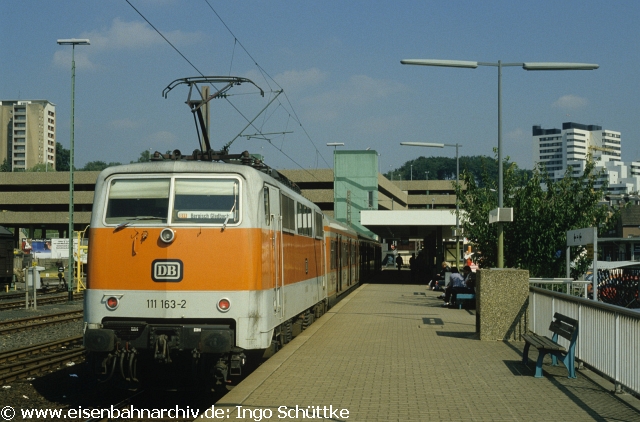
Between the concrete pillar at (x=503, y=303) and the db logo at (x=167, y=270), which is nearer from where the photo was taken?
the db logo at (x=167, y=270)

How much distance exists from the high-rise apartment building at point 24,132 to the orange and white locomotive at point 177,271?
18753 centimetres

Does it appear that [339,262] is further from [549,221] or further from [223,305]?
[223,305]

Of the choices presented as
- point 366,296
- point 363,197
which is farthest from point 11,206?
point 366,296

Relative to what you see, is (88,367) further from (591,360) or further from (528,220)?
(528,220)

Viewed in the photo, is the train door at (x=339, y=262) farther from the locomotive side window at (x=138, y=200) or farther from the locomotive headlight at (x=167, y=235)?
the locomotive headlight at (x=167, y=235)

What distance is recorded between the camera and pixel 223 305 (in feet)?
33.6

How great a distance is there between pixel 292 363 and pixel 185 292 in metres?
2.44

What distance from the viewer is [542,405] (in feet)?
28.7

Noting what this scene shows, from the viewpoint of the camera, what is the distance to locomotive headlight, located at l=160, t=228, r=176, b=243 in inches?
405

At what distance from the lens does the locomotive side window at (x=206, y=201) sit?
10.5m

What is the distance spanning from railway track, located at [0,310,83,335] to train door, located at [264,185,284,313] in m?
9.57

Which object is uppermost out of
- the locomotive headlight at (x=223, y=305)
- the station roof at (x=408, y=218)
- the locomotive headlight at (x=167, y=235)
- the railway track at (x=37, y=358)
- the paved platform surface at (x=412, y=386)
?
the station roof at (x=408, y=218)

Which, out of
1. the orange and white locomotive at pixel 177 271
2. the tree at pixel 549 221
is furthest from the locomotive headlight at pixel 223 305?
the tree at pixel 549 221

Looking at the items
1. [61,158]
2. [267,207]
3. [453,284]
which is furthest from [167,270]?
[61,158]
